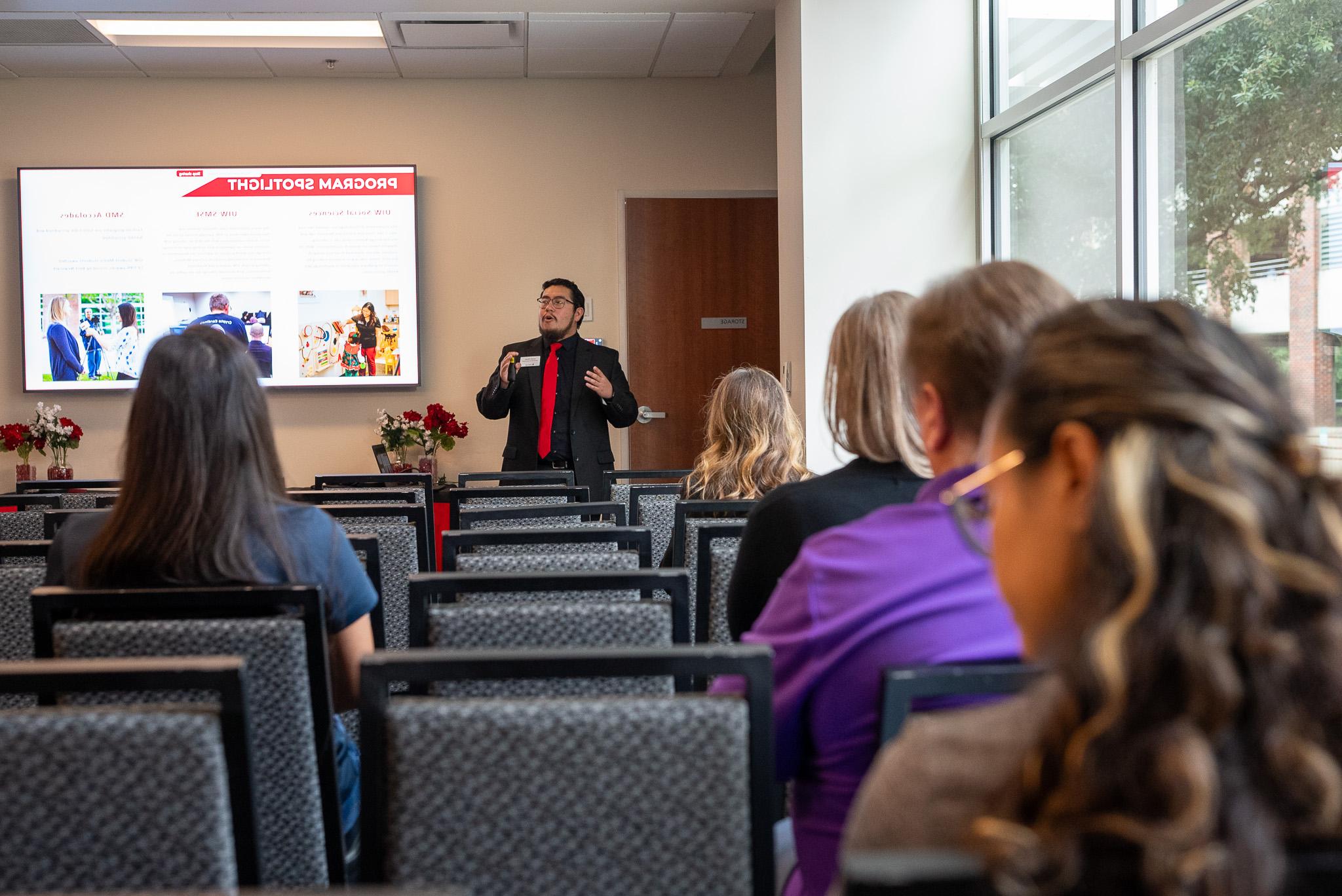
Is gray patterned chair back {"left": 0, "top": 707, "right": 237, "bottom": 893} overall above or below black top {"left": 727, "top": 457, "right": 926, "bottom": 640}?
below

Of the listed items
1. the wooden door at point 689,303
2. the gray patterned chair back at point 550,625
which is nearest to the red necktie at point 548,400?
the wooden door at point 689,303

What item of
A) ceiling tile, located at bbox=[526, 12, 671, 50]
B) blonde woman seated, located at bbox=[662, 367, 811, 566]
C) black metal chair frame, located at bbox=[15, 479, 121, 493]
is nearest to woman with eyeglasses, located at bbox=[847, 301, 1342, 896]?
blonde woman seated, located at bbox=[662, 367, 811, 566]

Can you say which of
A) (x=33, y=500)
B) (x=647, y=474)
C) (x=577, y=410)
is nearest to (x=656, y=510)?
(x=647, y=474)

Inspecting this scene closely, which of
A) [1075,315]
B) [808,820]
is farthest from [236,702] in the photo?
[1075,315]

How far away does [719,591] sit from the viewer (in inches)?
81.1

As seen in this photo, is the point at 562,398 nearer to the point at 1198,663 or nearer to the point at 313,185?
the point at 313,185

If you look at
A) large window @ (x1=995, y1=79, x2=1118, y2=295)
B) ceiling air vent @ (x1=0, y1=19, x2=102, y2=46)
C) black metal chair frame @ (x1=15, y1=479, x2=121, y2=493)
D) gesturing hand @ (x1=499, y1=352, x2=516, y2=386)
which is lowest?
black metal chair frame @ (x1=15, y1=479, x2=121, y2=493)

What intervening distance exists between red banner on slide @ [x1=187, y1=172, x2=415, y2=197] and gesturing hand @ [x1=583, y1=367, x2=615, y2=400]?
171 cm

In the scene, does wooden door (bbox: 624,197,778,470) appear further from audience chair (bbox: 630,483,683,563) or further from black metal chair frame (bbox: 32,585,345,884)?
black metal chair frame (bbox: 32,585,345,884)

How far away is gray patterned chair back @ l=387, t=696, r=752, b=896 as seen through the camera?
3.02 ft

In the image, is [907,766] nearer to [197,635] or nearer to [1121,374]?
[1121,374]

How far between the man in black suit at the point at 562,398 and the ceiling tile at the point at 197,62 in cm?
217

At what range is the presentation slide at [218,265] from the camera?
6832mm

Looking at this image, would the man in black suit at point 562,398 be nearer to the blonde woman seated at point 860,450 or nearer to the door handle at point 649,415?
the door handle at point 649,415
